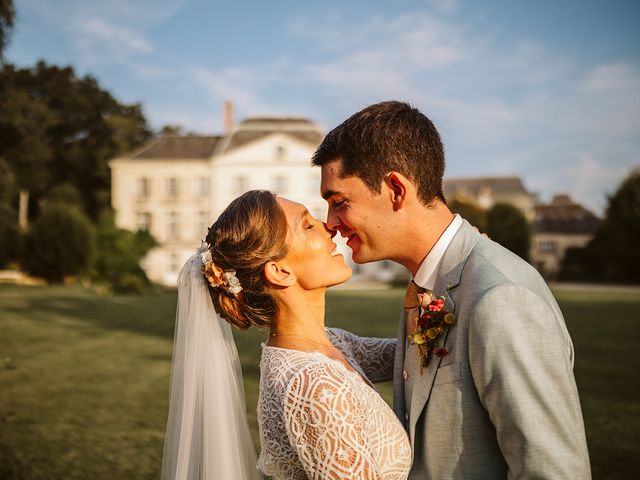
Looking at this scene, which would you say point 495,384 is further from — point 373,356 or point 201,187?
point 201,187

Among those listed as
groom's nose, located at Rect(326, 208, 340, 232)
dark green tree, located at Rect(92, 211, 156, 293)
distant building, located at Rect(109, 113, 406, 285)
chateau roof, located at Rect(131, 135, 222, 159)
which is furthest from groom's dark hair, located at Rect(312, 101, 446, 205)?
chateau roof, located at Rect(131, 135, 222, 159)

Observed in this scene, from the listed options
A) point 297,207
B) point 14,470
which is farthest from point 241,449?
point 14,470

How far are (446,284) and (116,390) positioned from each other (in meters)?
8.44

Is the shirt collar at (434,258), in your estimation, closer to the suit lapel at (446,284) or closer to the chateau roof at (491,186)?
the suit lapel at (446,284)

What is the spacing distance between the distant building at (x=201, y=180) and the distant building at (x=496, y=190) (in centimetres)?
2041

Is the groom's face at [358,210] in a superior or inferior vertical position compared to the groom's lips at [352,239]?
superior

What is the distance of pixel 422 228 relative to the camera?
2510mm

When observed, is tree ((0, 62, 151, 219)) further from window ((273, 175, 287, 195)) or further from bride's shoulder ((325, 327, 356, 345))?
bride's shoulder ((325, 327, 356, 345))

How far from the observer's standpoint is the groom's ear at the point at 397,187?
2430 mm

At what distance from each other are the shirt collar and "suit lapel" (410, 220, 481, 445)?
0.12ft

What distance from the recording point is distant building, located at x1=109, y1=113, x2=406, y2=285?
165ft

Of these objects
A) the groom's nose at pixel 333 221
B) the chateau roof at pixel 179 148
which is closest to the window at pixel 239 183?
the chateau roof at pixel 179 148

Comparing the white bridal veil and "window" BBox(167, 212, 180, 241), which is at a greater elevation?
"window" BBox(167, 212, 180, 241)

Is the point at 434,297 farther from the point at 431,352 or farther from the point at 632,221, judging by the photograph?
the point at 632,221
